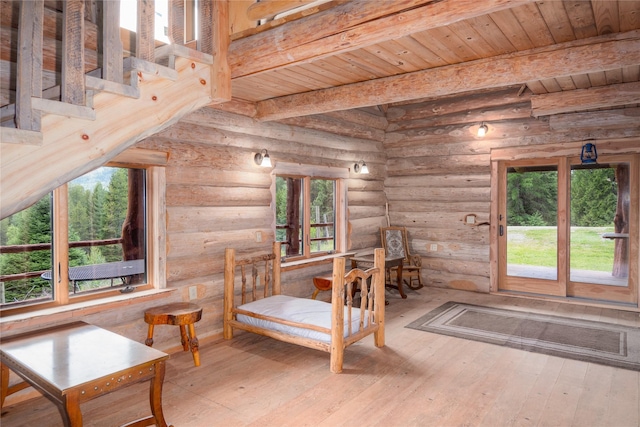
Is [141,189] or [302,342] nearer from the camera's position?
[302,342]

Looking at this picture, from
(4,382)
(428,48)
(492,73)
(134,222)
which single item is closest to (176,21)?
(428,48)

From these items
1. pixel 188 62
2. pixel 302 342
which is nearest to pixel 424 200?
pixel 302 342

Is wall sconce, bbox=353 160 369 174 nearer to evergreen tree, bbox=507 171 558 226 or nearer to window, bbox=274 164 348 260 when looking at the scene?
window, bbox=274 164 348 260

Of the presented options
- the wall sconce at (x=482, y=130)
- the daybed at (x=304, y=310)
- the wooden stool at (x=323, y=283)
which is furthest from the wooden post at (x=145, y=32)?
the wall sconce at (x=482, y=130)

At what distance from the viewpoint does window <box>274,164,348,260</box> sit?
5.93 metres

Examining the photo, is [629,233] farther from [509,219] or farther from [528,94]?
[528,94]

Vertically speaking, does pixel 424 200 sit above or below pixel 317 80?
below

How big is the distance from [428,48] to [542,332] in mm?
3602

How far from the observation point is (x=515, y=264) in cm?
683

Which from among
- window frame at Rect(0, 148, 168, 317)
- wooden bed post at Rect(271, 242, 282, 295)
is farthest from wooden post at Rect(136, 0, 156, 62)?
wooden bed post at Rect(271, 242, 282, 295)

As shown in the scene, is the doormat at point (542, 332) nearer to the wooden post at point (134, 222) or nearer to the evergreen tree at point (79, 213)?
the wooden post at point (134, 222)

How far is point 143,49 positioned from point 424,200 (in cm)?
593

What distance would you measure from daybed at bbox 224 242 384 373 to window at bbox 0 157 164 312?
96 cm

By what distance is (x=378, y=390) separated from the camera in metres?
3.44
